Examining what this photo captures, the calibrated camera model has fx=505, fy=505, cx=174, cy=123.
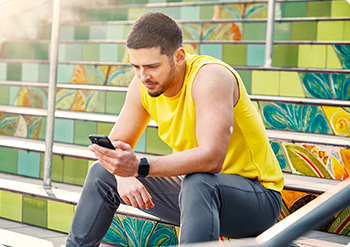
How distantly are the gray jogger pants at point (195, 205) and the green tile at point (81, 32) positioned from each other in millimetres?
2630

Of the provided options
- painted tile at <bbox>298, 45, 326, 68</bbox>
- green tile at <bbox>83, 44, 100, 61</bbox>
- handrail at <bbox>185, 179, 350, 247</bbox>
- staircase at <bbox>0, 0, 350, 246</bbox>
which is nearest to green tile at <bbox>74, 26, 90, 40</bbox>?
staircase at <bbox>0, 0, 350, 246</bbox>

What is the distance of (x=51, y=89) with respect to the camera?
8.44 ft

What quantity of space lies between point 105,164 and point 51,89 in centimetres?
115

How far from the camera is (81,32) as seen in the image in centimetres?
418

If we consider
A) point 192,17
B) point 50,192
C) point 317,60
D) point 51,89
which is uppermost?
point 192,17

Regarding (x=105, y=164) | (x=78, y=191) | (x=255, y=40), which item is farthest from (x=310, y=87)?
(x=105, y=164)

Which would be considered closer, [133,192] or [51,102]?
[133,192]

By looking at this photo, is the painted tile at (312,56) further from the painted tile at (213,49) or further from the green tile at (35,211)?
the green tile at (35,211)

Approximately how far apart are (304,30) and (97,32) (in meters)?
1.70

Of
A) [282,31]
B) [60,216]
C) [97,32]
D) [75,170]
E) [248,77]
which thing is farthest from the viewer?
[97,32]

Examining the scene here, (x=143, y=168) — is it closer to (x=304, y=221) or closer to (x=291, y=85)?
(x=304, y=221)

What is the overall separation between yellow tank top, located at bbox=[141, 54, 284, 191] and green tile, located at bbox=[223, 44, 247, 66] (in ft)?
5.34

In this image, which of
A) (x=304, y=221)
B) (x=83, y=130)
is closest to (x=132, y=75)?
(x=83, y=130)

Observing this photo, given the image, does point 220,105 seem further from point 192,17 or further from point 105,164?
point 192,17
